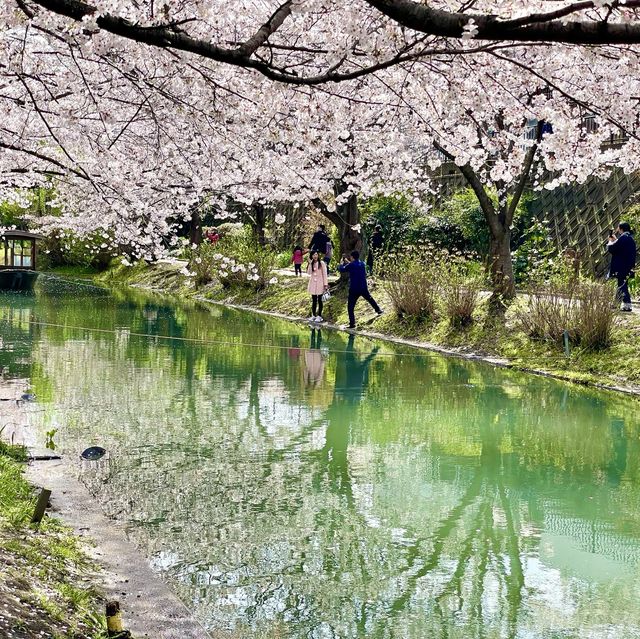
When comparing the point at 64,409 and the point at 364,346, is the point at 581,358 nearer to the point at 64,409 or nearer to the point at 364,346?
the point at 364,346

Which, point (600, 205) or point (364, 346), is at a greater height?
point (600, 205)

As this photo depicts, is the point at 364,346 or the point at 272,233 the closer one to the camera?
the point at 364,346

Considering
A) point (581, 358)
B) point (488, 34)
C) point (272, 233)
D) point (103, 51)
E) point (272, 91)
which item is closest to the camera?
point (488, 34)

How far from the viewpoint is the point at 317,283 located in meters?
23.5

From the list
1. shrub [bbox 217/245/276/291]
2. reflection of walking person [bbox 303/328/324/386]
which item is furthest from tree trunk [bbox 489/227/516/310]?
shrub [bbox 217/245/276/291]

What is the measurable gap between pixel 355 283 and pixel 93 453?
12.5 metres

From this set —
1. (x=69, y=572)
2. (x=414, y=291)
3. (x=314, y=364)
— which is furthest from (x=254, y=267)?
(x=69, y=572)

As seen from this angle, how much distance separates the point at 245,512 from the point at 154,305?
2255 centimetres

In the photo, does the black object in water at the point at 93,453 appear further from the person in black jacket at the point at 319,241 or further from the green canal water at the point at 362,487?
the person in black jacket at the point at 319,241

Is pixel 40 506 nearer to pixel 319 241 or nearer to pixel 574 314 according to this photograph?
pixel 574 314

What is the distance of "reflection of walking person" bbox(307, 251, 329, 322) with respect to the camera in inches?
898

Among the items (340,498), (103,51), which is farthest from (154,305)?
(103,51)

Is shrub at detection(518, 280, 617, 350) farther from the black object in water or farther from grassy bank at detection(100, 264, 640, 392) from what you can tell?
the black object in water

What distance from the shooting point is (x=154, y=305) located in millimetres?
30062
